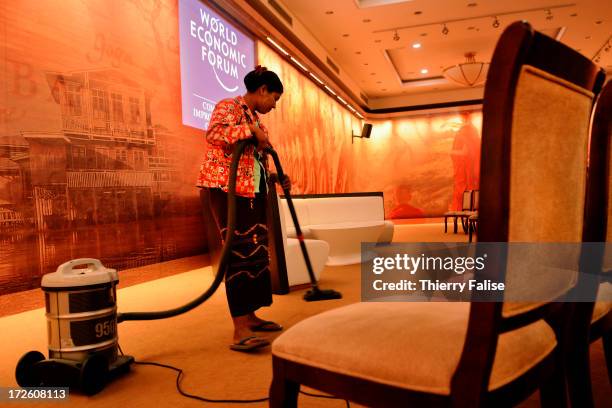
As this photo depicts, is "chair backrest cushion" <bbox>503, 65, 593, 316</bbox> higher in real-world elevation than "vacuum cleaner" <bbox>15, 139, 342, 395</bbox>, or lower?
higher

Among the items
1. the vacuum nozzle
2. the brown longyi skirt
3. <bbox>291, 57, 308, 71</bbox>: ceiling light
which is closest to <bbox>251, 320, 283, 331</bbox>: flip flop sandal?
the brown longyi skirt

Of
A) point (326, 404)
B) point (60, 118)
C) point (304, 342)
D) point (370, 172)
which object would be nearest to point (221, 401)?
point (326, 404)

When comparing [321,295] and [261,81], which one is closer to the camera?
[261,81]

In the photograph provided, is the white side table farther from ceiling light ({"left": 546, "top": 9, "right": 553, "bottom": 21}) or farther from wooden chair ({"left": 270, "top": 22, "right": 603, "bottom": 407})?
ceiling light ({"left": 546, "top": 9, "right": 553, "bottom": 21})

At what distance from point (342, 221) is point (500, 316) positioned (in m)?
5.56

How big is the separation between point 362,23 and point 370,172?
676 centimetres

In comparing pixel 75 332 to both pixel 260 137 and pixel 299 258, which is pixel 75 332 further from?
pixel 299 258

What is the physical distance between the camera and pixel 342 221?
6.34 meters

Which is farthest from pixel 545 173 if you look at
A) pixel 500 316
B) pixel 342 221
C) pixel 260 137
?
pixel 342 221

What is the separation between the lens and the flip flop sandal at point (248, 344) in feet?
7.47

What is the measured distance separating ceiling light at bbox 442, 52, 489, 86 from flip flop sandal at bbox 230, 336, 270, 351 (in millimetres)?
10126

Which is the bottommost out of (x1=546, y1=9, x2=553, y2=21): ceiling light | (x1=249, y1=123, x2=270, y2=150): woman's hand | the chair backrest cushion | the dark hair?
the chair backrest cushion

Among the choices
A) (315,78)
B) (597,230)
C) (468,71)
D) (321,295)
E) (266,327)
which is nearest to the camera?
(597,230)

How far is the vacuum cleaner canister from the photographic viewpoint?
72.0 inches
